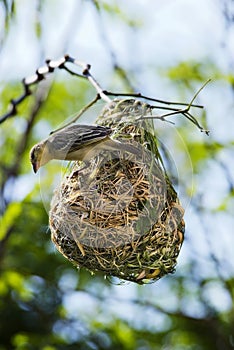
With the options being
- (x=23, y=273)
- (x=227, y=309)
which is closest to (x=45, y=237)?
(x=23, y=273)

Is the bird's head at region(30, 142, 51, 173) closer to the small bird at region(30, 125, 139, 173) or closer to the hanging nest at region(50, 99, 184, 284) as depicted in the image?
the small bird at region(30, 125, 139, 173)

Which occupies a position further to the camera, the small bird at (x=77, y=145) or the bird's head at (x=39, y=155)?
the bird's head at (x=39, y=155)

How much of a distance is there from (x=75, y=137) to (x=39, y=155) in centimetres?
18

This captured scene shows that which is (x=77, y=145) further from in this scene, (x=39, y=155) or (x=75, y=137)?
(x=39, y=155)

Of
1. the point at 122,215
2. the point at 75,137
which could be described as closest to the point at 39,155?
the point at 75,137

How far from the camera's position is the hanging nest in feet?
8.48

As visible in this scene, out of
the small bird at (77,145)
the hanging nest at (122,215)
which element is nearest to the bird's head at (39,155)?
the small bird at (77,145)

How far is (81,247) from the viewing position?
2.61 meters

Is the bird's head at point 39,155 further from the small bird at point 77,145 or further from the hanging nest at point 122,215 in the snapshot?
the hanging nest at point 122,215

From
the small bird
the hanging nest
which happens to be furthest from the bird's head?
the hanging nest

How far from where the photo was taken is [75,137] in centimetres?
259

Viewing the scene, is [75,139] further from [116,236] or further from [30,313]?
[30,313]

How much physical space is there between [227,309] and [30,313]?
5.22 feet

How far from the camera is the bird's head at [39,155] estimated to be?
Result: 2.66 meters
